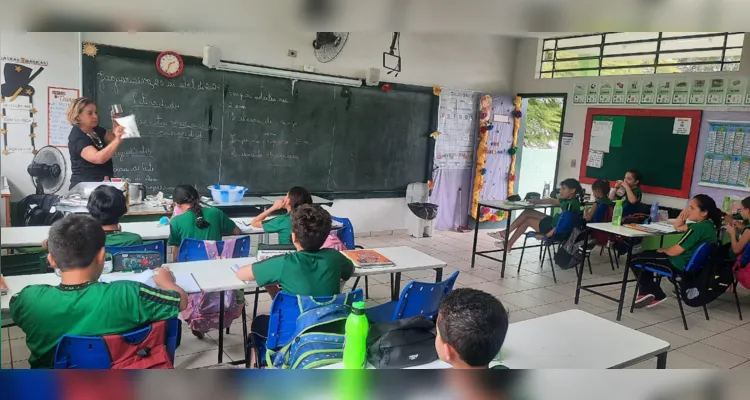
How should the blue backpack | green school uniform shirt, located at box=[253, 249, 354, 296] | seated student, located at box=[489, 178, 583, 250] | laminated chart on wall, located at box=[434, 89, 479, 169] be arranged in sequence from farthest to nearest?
laminated chart on wall, located at box=[434, 89, 479, 169] → seated student, located at box=[489, 178, 583, 250] → green school uniform shirt, located at box=[253, 249, 354, 296] → the blue backpack

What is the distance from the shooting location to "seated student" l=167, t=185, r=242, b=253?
10.6ft

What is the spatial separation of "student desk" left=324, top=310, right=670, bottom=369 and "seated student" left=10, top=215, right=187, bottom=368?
73 centimetres

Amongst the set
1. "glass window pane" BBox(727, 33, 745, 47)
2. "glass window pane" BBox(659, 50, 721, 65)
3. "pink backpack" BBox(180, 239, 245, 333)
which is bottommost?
"pink backpack" BBox(180, 239, 245, 333)

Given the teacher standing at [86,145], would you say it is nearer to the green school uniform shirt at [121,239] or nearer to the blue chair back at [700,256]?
the green school uniform shirt at [121,239]

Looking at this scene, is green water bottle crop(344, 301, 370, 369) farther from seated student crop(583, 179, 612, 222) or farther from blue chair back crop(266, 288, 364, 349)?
seated student crop(583, 179, 612, 222)

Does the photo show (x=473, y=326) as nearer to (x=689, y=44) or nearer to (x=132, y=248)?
(x=132, y=248)

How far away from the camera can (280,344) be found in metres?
2.22

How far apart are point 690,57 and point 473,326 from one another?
572 centimetres

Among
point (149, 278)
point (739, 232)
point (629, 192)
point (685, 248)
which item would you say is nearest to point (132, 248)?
point (149, 278)

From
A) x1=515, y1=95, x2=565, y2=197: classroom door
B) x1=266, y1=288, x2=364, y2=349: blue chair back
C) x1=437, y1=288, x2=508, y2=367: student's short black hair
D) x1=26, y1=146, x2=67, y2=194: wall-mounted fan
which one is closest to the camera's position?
x1=437, y1=288, x2=508, y2=367: student's short black hair

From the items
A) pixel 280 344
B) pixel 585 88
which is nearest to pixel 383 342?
pixel 280 344

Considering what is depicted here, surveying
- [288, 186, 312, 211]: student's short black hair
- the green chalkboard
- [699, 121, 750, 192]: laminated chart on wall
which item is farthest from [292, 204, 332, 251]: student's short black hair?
[699, 121, 750, 192]: laminated chart on wall

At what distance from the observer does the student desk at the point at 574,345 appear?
1.79m

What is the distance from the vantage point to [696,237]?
13.1 feet
